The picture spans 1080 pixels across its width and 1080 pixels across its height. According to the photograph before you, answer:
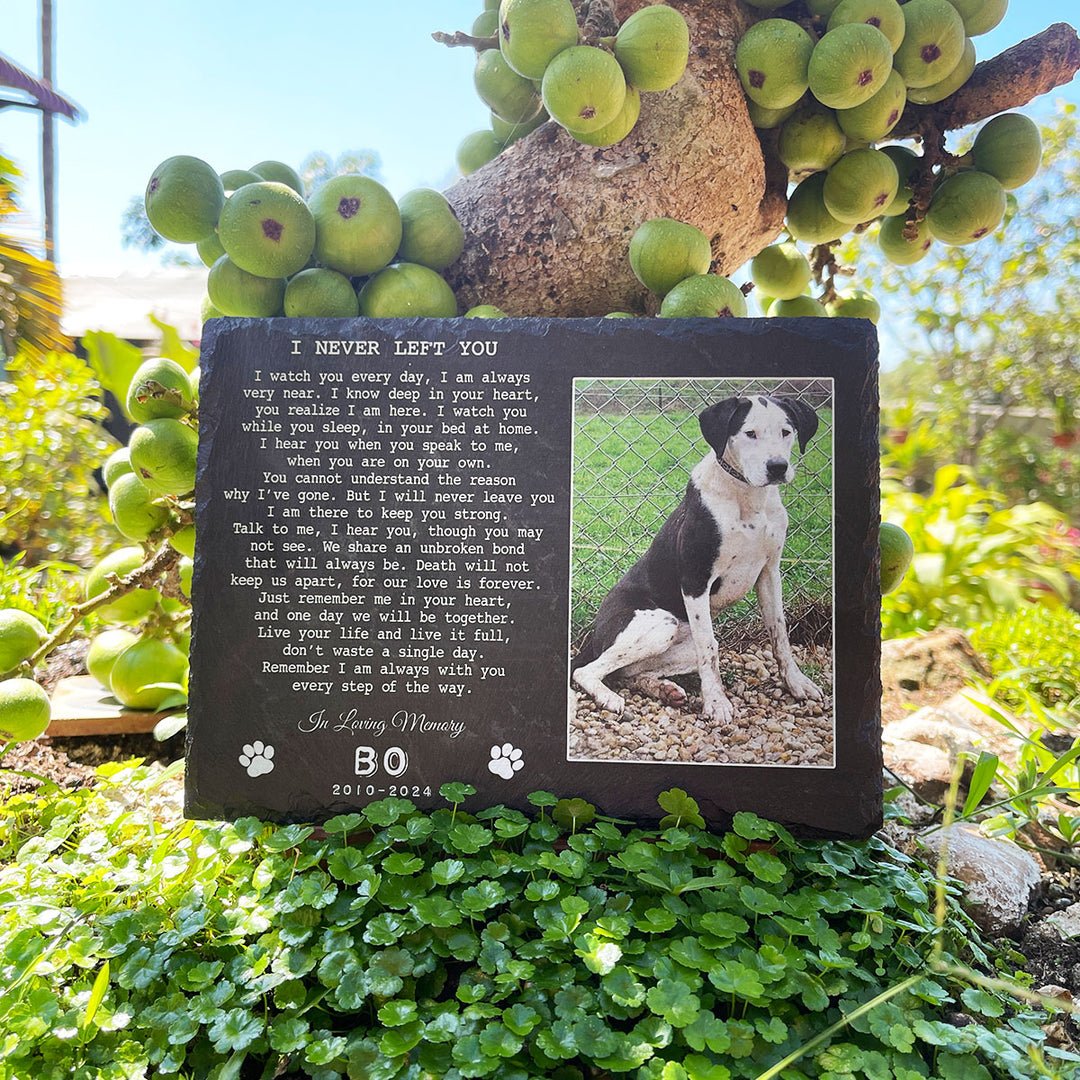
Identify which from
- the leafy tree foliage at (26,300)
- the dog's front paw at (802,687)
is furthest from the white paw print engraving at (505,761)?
the leafy tree foliage at (26,300)

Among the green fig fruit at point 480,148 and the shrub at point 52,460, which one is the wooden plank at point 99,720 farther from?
the shrub at point 52,460

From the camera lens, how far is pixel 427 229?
76.6 inches

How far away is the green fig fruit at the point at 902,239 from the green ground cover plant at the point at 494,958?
1.64 m

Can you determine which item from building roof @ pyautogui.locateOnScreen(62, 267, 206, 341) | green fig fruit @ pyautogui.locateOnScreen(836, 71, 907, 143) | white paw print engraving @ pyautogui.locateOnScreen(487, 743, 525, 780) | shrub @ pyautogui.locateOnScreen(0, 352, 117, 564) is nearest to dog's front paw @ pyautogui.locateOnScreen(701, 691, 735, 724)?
white paw print engraving @ pyautogui.locateOnScreen(487, 743, 525, 780)

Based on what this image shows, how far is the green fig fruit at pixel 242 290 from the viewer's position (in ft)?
6.16

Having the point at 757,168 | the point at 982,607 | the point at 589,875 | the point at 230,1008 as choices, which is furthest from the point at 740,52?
the point at 982,607

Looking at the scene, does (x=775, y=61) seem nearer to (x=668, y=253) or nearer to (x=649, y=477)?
(x=668, y=253)

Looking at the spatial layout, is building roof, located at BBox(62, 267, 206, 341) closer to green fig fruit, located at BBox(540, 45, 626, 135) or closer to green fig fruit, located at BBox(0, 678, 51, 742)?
green fig fruit, located at BBox(0, 678, 51, 742)

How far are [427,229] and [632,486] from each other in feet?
2.75

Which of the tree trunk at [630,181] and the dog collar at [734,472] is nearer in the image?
the dog collar at [734,472]

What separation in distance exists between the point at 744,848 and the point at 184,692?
1680 millimetres

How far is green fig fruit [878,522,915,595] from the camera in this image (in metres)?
1.85

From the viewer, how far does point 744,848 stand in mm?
1567

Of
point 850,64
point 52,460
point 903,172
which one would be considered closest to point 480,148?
point 850,64
